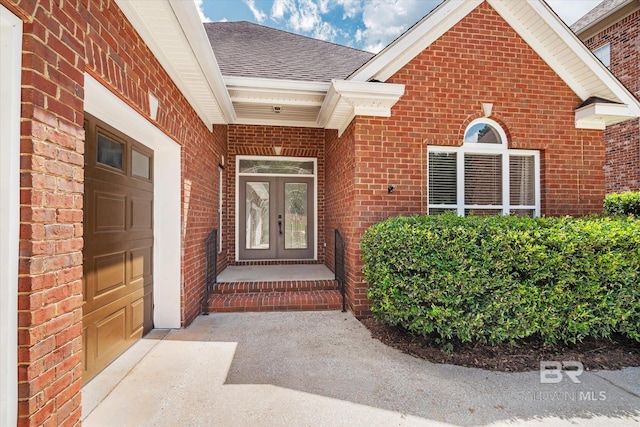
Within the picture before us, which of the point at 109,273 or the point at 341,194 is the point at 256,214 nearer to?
the point at 341,194

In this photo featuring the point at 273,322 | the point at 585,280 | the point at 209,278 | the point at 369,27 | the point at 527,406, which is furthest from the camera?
the point at 369,27

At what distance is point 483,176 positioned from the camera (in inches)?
183

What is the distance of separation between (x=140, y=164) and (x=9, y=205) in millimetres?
2160

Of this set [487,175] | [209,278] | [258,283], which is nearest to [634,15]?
[487,175]

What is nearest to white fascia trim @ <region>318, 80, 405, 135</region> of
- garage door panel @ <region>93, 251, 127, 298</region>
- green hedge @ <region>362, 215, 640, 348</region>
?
green hedge @ <region>362, 215, 640, 348</region>

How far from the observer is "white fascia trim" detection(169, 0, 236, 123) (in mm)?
2422

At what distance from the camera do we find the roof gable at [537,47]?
412 cm

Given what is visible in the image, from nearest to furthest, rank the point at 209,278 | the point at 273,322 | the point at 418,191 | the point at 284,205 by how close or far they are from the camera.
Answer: the point at 273,322, the point at 418,191, the point at 209,278, the point at 284,205

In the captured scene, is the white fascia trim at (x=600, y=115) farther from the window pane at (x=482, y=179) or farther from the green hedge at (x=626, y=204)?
the green hedge at (x=626, y=204)

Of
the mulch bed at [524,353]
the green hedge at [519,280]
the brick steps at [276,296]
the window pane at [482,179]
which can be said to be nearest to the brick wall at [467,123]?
the window pane at [482,179]

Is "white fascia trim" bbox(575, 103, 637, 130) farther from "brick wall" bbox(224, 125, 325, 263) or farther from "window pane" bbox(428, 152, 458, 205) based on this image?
"brick wall" bbox(224, 125, 325, 263)

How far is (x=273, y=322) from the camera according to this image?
4.06 m

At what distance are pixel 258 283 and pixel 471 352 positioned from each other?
126 inches

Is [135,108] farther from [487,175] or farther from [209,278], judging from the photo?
[487,175]
